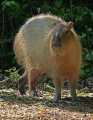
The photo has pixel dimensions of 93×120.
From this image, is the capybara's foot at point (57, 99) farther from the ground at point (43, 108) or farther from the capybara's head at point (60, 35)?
the capybara's head at point (60, 35)

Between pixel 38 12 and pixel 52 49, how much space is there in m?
3.74

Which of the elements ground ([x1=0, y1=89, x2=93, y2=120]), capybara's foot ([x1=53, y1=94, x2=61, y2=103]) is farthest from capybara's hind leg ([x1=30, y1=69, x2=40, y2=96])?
capybara's foot ([x1=53, y1=94, x2=61, y2=103])

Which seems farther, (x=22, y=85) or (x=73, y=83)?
(x=22, y=85)

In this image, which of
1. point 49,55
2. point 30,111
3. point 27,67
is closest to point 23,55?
point 27,67

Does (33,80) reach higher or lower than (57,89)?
higher

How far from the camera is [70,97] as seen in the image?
8.86 m

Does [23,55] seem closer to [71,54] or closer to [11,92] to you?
[11,92]

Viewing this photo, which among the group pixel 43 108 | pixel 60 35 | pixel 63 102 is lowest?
pixel 43 108

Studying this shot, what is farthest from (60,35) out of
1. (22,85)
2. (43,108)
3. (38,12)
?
(38,12)

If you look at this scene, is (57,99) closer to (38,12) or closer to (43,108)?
(43,108)

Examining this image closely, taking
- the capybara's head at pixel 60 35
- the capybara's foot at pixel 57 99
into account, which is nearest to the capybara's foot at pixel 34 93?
the capybara's foot at pixel 57 99

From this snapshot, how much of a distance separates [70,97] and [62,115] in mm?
1711

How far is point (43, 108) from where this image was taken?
7582mm

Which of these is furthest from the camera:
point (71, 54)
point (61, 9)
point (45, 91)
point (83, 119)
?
point (61, 9)
